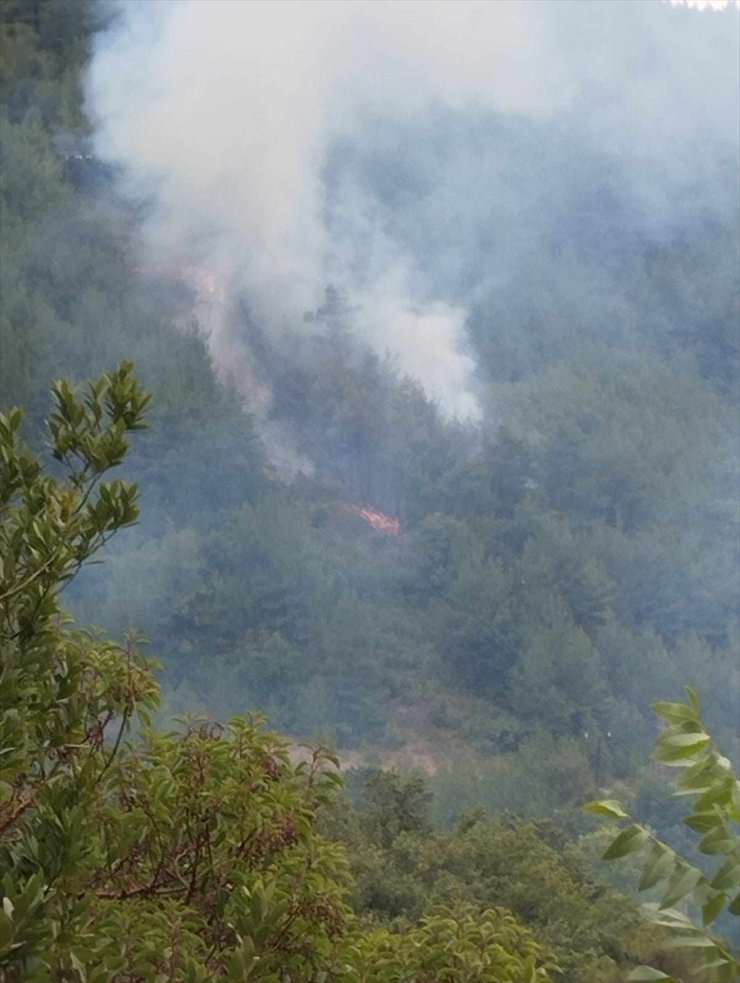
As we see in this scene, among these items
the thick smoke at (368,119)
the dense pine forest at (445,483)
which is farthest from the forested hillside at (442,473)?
the thick smoke at (368,119)

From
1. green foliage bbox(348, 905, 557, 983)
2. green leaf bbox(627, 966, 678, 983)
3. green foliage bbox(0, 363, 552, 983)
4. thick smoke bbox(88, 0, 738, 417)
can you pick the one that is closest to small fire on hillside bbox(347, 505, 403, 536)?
thick smoke bbox(88, 0, 738, 417)

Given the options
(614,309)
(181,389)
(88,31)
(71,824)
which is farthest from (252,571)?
(71,824)

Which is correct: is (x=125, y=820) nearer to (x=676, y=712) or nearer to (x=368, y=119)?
(x=676, y=712)

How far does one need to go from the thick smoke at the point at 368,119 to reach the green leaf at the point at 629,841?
6.52 meters

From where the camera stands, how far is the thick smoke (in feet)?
24.7

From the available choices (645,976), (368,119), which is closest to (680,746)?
(645,976)

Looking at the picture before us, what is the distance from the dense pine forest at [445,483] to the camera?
614cm

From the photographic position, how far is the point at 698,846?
35.9 inches

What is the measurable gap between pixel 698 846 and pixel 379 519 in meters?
6.33

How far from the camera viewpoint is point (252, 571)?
6891 millimetres

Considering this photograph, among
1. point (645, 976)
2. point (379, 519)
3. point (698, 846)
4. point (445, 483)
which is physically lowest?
point (645, 976)

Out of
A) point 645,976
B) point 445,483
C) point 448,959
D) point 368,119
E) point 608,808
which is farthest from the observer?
point 368,119

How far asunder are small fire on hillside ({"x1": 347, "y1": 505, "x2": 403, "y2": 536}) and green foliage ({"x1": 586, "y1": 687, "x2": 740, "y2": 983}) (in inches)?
244

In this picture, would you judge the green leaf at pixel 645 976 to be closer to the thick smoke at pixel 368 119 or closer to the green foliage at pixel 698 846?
the green foliage at pixel 698 846
